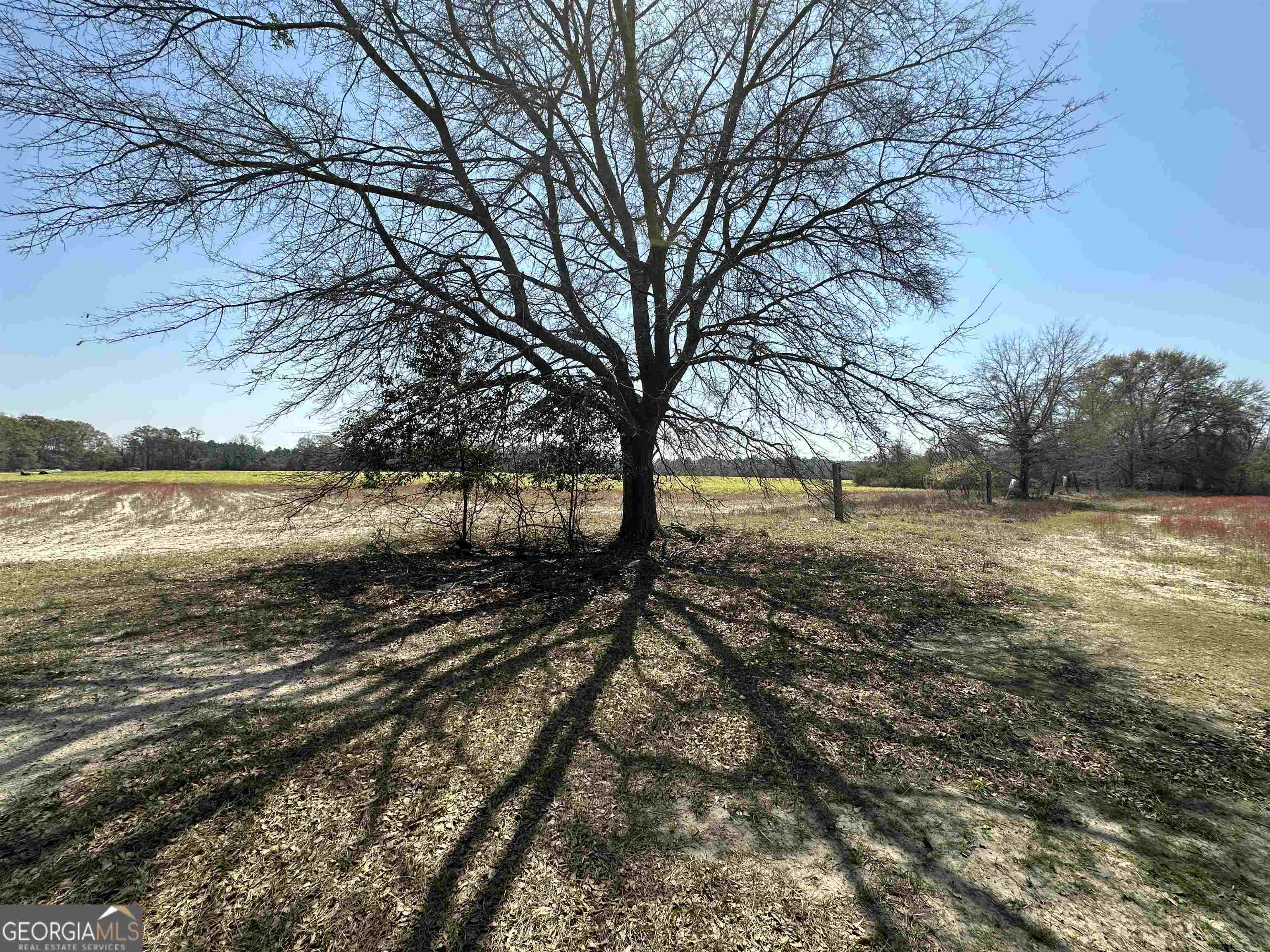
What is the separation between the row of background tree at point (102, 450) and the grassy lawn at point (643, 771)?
55463 mm

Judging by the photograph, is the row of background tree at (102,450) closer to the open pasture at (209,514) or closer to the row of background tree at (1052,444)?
the row of background tree at (1052,444)

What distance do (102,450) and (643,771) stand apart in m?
94.9

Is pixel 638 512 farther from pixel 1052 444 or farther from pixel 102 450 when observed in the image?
pixel 102 450

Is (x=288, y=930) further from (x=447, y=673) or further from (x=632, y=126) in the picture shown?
(x=632, y=126)

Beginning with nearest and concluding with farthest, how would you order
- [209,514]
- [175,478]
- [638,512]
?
[638,512] → [209,514] → [175,478]

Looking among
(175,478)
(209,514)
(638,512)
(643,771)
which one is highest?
(175,478)

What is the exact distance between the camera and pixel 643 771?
2754 millimetres

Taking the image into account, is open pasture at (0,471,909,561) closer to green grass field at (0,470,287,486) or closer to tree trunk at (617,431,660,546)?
tree trunk at (617,431,660,546)

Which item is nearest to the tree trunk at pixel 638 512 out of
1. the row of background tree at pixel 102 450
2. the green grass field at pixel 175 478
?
the green grass field at pixel 175 478

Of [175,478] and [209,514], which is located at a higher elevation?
[175,478]

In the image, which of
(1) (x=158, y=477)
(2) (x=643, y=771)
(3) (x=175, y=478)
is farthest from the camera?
(1) (x=158, y=477)

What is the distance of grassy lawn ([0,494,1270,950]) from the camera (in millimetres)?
1876

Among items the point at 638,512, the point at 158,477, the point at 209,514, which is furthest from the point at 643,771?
the point at 158,477

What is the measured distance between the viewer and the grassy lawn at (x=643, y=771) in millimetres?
1876
